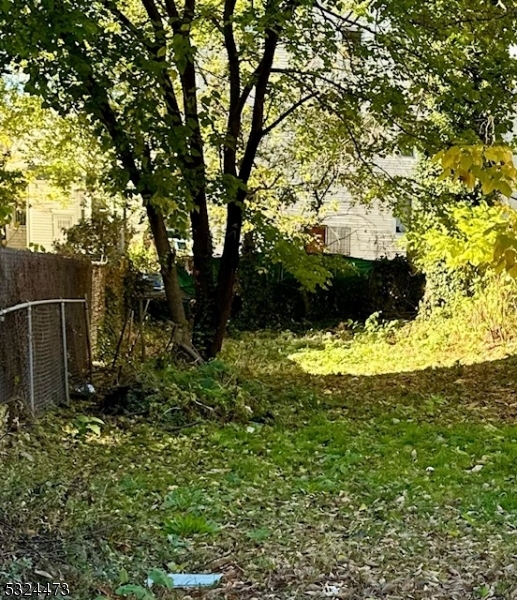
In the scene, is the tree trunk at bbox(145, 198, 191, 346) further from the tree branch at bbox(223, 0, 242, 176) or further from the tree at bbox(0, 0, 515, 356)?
the tree branch at bbox(223, 0, 242, 176)

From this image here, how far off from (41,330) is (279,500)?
3142 millimetres

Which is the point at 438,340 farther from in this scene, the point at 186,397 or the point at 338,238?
the point at 338,238

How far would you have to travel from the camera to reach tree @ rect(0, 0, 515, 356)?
696 centimetres

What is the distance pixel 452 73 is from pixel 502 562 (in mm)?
7304

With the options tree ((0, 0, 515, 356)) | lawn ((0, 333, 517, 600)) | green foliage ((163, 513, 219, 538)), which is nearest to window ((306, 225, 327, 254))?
tree ((0, 0, 515, 356))

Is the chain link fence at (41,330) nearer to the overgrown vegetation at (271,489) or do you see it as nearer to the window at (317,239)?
the overgrown vegetation at (271,489)

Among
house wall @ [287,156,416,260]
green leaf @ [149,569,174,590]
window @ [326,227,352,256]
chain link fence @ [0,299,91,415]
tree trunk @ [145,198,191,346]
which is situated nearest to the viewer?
green leaf @ [149,569,174,590]

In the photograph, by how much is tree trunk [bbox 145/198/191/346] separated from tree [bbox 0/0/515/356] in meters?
0.02

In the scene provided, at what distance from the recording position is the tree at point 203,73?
696cm

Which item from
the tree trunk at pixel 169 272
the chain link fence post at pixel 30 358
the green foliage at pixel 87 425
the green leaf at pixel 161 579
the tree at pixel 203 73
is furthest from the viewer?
the tree trunk at pixel 169 272

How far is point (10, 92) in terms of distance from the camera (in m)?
13.5

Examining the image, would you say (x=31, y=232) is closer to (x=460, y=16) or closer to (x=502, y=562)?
(x=460, y=16)

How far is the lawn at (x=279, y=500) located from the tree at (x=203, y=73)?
8.08 ft

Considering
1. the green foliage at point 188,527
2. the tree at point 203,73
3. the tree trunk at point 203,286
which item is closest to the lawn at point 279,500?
the green foliage at point 188,527
